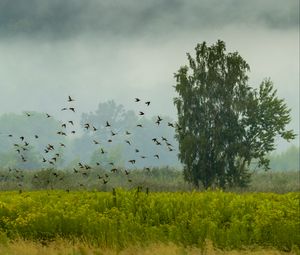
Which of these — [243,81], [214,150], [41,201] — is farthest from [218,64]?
[41,201]

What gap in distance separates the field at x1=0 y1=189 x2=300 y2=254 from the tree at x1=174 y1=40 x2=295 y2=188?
1860 centimetres

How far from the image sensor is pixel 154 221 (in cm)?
1702

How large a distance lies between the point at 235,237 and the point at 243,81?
82.0 feet

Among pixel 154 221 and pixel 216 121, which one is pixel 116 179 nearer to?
pixel 216 121

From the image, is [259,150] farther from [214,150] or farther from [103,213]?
[103,213]

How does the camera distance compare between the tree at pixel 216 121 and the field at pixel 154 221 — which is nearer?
→ the field at pixel 154 221

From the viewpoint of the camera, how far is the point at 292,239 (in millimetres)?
15836

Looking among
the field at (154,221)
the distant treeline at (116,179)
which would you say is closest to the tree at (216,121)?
the distant treeline at (116,179)

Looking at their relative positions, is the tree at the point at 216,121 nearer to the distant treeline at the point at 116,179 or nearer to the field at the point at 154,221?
the distant treeline at the point at 116,179

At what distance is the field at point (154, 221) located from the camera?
50.5 feet

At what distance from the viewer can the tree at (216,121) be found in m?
37.5

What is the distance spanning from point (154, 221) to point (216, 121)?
2229cm

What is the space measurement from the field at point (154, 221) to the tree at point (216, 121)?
18595 mm

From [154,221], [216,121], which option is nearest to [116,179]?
[216,121]
